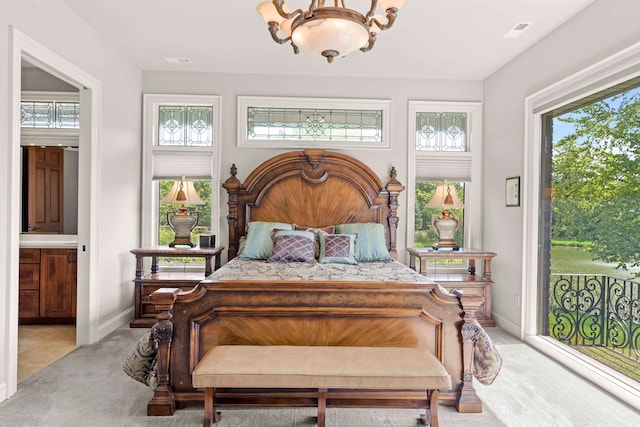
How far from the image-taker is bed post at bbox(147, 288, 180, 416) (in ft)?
7.74

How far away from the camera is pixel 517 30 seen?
11.5ft

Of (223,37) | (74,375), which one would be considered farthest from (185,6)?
(74,375)

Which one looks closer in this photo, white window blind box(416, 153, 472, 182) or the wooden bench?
the wooden bench

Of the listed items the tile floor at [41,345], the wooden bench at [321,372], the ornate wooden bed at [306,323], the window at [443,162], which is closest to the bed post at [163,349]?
the ornate wooden bed at [306,323]

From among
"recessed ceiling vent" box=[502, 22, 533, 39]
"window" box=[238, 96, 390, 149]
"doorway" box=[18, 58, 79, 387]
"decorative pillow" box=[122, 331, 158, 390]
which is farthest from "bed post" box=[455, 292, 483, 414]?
"doorway" box=[18, 58, 79, 387]

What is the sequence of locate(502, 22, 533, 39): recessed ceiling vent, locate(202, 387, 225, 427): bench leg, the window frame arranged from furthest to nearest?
the window frame → locate(502, 22, 533, 39): recessed ceiling vent → locate(202, 387, 225, 427): bench leg

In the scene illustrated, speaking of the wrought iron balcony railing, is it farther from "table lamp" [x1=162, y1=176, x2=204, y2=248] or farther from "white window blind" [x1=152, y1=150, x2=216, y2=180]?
"white window blind" [x1=152, y1=150, x2=216, y2=180]

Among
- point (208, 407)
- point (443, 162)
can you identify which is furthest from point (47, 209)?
point (443, 162)

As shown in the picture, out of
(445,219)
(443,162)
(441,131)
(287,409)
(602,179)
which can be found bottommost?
(287,409)

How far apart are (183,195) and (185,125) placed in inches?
37.0

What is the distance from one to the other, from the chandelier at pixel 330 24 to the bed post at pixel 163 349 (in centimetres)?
166

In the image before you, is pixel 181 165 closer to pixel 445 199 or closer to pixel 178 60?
pixel 178 60

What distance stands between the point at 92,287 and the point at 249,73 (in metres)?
2.89

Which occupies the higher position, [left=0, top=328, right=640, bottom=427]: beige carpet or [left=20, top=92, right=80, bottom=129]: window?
[left=20, top=92, right=80, bottom=129]: window
